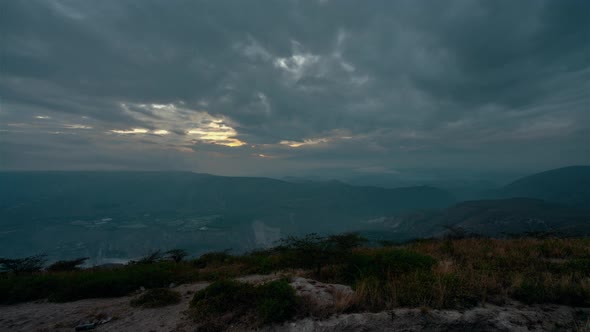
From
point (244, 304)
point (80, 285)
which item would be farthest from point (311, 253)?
point (80, 285)

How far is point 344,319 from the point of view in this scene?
4.79m

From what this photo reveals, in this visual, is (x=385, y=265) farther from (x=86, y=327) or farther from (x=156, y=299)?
(x=86, y=327)

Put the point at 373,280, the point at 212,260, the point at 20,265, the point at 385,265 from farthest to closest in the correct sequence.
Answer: the point at 212,260 < the point at 20,265 < the point at 385,265 < the point at 373,280

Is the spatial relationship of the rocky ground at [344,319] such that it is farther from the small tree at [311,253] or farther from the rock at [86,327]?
the small tree at [311,253]

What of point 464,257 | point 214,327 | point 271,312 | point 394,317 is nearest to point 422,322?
point 394,317

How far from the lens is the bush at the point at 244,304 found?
514 cm

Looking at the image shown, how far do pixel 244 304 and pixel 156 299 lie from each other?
12.1ft

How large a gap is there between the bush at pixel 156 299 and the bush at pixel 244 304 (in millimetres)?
1639

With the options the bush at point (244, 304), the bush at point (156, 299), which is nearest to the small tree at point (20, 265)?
the bush at point (156, 299)

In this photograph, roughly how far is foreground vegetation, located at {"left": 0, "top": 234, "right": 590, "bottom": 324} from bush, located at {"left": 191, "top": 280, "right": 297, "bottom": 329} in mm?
24

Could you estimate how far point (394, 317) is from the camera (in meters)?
4.76

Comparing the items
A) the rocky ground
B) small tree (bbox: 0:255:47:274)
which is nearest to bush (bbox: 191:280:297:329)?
the rocky ground

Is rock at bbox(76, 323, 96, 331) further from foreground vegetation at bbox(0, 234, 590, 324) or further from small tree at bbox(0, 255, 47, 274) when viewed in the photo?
small tree at bbox(0, 255, 47, 274)

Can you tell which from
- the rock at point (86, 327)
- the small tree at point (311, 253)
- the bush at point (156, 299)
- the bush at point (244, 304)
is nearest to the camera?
the bush at point (244, 304)
